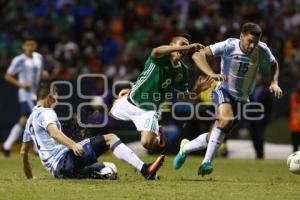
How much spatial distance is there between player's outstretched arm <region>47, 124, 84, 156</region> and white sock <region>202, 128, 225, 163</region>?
8.00 ft

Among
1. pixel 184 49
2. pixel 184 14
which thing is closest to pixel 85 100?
pixel 184 14

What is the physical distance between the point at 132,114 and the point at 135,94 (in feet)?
1.07

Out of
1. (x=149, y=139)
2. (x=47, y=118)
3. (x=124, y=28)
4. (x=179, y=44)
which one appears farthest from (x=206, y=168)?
(x=124, y=28)

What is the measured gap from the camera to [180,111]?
22078 mm

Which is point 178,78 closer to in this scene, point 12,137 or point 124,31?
point 12,137

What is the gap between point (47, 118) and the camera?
11453 millimetres

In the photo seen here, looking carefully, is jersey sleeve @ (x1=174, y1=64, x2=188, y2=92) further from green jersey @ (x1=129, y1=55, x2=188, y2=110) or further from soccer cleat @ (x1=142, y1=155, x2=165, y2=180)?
soccer cleat @ (x1=142, y1=155, x2=165, y2=180)

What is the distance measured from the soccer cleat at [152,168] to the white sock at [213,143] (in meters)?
1.00

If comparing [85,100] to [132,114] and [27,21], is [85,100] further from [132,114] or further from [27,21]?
[132,114]

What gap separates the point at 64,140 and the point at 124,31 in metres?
16.6

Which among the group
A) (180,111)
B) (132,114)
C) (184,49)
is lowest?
(180,111)

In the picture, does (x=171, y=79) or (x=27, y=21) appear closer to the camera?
(x=171, y=79)

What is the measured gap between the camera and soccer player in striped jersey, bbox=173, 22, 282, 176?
12609 millimetres

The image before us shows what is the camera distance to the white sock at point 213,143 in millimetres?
12647
